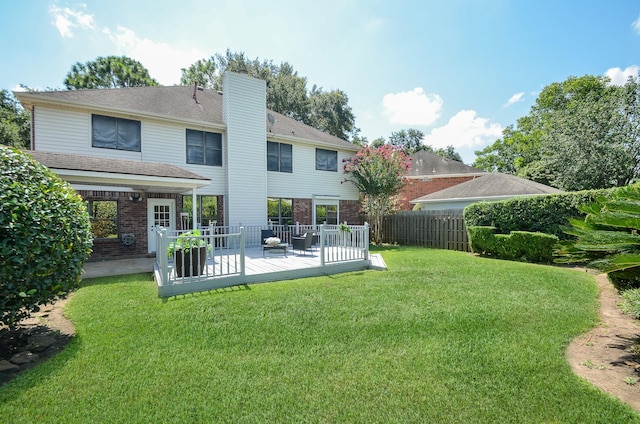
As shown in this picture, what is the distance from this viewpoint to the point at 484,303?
5250 millimetres

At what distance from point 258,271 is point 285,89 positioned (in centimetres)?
2363

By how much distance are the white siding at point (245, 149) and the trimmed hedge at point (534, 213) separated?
928 cm

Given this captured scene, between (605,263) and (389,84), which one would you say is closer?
(605,263)

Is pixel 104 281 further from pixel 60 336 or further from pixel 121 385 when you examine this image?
pixel 121 385

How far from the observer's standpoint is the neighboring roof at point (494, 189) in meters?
14.6

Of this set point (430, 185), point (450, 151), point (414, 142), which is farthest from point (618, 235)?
point (450, 151)

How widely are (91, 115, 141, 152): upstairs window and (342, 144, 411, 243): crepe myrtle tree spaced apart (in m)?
10.0

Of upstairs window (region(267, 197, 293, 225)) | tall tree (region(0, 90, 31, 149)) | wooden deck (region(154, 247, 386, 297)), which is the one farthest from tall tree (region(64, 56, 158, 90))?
wooden deck (region(154, 247, 386, 297))

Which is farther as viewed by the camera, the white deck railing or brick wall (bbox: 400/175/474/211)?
brick wall (bbox: 400/175/474/211)

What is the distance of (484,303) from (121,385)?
544cm

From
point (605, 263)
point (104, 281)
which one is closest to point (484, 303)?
point (605, 263)

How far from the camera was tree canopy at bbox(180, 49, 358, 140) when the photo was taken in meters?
27.2

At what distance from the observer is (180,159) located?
485 inches

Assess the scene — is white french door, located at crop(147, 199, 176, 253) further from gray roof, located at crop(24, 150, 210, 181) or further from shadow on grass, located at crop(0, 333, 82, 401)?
shadow on grass, located at crop(0, 333, 82, 401)
